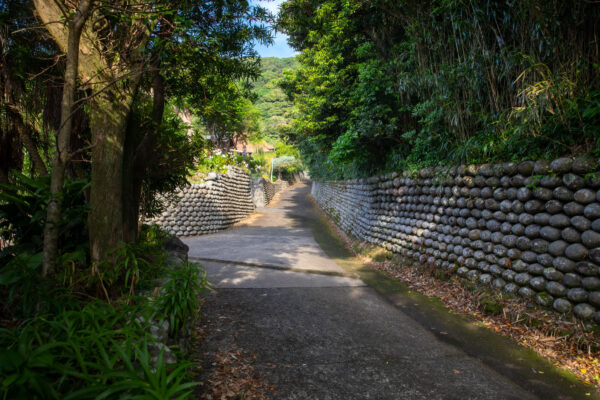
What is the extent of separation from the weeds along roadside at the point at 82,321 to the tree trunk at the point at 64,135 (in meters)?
0.19

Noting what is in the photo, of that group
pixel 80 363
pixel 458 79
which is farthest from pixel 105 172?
pixel 458 79

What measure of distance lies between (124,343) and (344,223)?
10339 mm

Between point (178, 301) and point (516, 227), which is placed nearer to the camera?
point (178, 301)

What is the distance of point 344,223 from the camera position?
11.7 metres

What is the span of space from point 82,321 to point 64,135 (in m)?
1.32

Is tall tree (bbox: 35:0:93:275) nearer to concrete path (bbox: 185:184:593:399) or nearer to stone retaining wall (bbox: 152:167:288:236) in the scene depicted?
concrete path (bbox: 185:184:593:399)

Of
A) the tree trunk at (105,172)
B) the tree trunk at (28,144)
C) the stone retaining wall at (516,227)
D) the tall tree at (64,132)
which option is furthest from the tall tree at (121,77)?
the stone retaining wall at (516,227)

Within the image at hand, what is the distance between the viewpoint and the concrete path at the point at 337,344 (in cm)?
241

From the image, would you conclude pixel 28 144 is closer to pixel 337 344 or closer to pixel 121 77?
pixel 121 77

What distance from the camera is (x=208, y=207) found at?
1099cm

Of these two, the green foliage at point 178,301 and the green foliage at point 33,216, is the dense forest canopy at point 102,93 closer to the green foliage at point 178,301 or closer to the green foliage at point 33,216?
the green foliage at point 33,216

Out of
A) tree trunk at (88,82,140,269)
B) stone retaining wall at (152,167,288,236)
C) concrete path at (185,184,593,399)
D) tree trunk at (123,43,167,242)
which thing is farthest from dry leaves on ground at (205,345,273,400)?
stone retaining wall at (152,167,288,236)

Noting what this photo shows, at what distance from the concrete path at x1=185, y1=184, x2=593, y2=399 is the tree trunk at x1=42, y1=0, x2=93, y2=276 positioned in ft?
5.13

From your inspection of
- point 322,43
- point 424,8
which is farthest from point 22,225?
point 322,43
